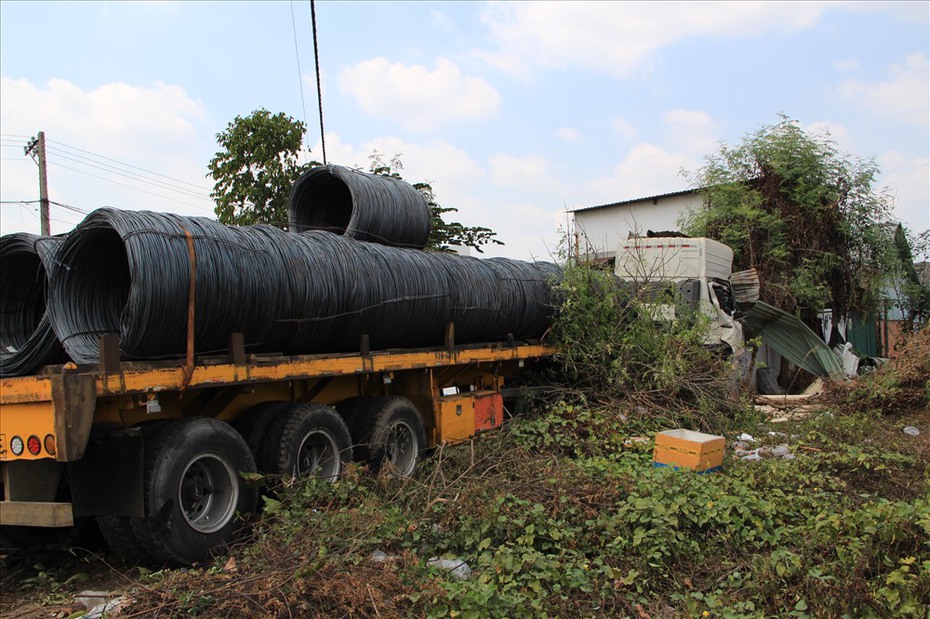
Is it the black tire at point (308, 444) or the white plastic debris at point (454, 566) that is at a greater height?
the black tire at point (308, 444)

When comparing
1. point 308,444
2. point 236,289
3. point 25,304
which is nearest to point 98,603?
point 308,444

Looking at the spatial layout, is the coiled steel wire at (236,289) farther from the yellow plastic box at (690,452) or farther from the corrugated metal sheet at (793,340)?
the corrugated metal sheet at (793,340)

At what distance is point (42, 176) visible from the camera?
20.6m

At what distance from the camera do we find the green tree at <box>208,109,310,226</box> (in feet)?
49.9

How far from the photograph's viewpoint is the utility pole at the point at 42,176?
19562 mm

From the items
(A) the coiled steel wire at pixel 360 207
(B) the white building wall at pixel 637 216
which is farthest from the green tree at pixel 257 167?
(B) the white building wall at pixel 637 216

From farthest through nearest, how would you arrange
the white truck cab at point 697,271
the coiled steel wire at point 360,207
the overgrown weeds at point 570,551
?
the white truck cab at point 697,271
the coiled steel wire at point 360,207
the overgrown weeds at point 570,551

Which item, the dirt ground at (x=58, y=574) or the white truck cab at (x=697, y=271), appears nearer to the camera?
the dirt ground at (x=58, y=574)

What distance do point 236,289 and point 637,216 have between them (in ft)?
76.3

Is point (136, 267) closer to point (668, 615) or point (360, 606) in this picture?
point (360, 606)

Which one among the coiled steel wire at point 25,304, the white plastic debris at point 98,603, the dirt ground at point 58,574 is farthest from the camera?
the coiled steel wire at point 25,304

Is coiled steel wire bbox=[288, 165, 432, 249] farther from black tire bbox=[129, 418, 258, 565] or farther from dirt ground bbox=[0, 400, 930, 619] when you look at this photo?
dirt ground bbox=[0, 400, 930, 619]

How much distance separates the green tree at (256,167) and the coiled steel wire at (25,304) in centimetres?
850

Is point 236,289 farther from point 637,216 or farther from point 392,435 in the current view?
point 637,216
